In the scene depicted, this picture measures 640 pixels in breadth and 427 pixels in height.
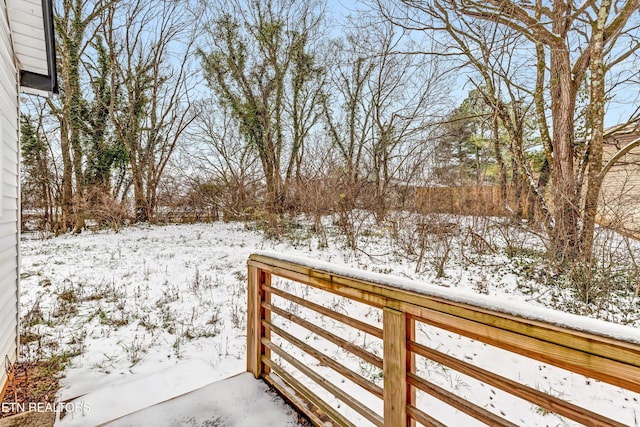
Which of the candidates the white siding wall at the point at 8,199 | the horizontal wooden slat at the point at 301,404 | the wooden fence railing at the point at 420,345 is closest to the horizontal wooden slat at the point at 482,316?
the wooden fence railing at the point at 420,345

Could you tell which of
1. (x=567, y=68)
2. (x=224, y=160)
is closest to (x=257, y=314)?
(x=567, y=68)

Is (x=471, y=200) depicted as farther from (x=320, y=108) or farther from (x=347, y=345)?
(x=320, y=108)

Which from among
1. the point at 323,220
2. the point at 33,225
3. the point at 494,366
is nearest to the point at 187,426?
the point at 494,366

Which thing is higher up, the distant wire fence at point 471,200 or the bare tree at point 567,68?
the bare tree at point 567,68

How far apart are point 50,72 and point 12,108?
0.92 metres

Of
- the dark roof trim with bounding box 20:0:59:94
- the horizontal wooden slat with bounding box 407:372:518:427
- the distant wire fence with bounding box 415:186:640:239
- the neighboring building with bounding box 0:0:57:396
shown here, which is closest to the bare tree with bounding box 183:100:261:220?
the distant wire fence with bounding box 415:186:640:239

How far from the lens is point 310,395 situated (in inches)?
72.5

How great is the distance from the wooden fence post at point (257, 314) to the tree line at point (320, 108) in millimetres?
4542

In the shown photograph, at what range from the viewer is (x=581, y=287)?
4301 millimetres

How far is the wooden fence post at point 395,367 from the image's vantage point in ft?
4.25

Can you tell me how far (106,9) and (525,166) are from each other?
47.1 feet

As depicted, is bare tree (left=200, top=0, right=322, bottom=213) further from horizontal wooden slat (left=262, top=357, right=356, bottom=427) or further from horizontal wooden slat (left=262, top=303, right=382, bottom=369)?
horizontal wooden slat (left=262, top=303, right=382, bottom=369)

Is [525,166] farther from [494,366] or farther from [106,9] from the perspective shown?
[106,9]

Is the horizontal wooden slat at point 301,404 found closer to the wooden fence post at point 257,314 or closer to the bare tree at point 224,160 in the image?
the wooden fence post at point 257,314
